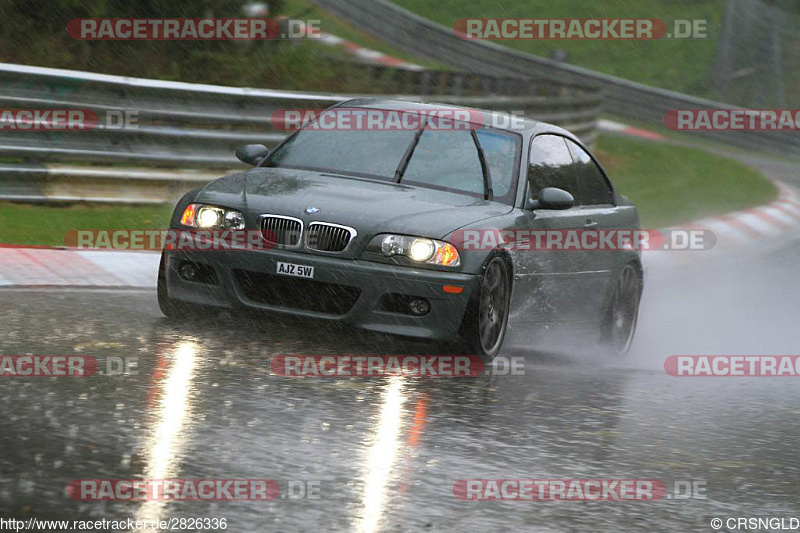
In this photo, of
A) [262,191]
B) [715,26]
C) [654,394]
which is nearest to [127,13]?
[262,191]

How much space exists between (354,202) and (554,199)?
126 cm

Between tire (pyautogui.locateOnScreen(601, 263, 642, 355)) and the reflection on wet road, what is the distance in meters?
0.48

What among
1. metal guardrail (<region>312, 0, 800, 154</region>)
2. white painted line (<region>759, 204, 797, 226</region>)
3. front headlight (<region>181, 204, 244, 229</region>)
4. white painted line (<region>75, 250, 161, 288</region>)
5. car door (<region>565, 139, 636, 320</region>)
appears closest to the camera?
front headlight (<region>181, 204, 244, 229</region>)

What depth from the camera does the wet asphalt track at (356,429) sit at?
4906 mm

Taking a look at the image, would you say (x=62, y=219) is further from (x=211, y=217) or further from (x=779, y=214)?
(x=779, y=214)

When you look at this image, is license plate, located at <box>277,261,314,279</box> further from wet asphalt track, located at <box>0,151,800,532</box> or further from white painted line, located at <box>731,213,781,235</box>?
white painted line, located at <box>731,213,781,235</box>

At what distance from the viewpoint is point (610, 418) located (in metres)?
6.95

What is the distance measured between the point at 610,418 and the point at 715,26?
4261 cm

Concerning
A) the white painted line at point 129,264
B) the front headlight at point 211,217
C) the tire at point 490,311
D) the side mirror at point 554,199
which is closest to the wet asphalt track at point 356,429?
the tire at point 490,311

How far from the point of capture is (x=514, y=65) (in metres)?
35.1

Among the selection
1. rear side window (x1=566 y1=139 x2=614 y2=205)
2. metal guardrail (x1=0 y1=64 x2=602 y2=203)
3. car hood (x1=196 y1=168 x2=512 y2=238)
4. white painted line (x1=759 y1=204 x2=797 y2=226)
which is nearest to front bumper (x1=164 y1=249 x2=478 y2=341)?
car hood (x1=196 y1=168 x2=512 y2=238)

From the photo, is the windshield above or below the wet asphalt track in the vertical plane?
above

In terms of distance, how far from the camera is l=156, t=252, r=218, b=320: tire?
8.23 metres

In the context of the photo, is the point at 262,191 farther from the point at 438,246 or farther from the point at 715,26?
the point at 715,26
